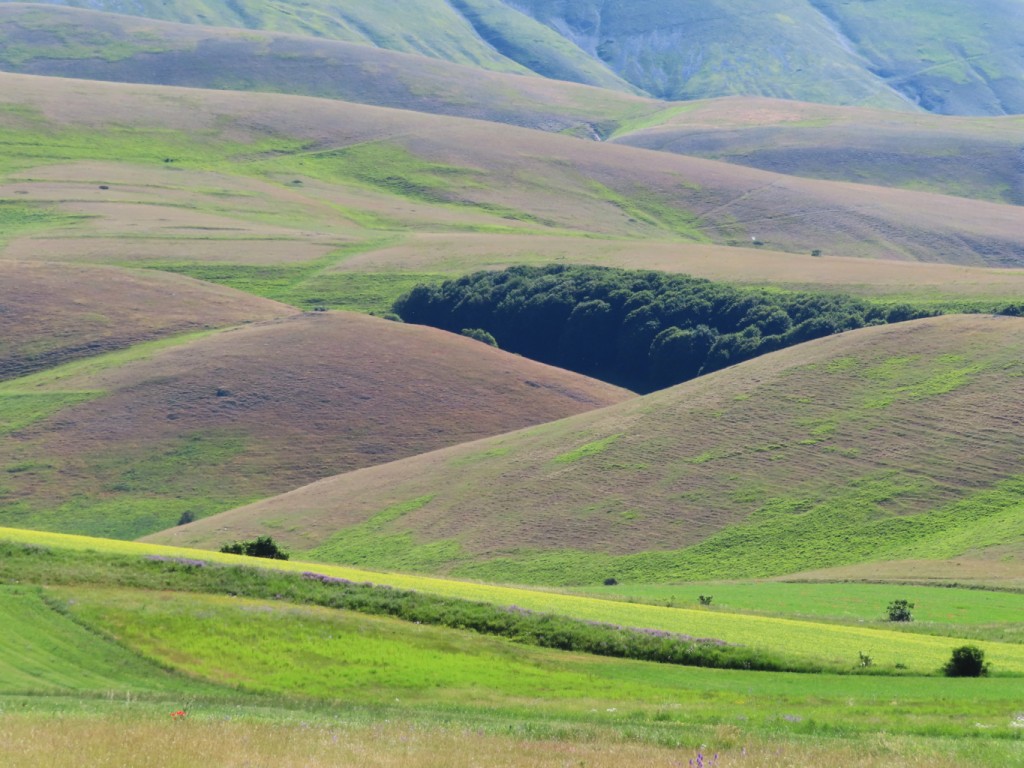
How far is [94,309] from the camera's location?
126m

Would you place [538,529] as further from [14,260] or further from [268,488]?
[14,260]

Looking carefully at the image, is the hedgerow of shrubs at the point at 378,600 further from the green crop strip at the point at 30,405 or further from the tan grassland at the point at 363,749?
the green crop strip at the point at 30,405

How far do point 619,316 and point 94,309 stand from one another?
51759 mm

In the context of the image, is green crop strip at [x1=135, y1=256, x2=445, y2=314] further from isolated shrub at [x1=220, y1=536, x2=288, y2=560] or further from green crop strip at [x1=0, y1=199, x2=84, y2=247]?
isolated shrub at [x1=220, y1=536, x2=288, y2=560]

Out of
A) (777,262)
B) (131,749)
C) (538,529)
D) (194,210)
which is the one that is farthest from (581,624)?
(194,210)

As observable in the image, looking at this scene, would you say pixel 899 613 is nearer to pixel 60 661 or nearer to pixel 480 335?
pixel 60 661

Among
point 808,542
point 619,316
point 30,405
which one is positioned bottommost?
point 30,405

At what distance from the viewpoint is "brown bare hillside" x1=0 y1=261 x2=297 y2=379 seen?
118938mm

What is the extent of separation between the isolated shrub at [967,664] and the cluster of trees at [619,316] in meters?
106

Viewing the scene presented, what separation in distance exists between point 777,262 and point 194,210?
68407 millimetres

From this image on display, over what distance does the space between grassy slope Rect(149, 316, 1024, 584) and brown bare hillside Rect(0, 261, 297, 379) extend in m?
40.1

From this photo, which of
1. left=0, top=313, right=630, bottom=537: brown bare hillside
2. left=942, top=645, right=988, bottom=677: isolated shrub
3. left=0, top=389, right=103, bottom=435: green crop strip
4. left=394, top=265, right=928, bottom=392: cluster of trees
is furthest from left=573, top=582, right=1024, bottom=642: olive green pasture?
left=394, top=265, right=928, bottom=392: cluster of trees

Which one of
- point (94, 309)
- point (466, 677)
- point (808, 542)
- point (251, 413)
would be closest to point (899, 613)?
point (466, 677)

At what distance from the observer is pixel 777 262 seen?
158 m
